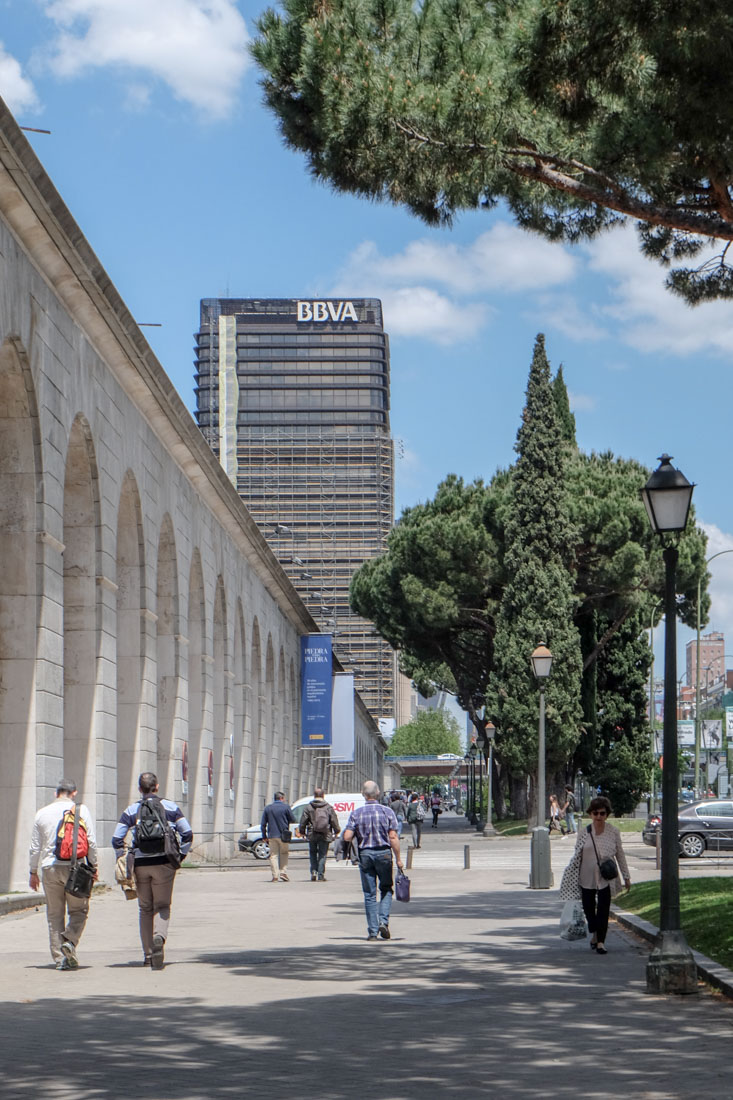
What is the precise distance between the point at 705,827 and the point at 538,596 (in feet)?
53.0

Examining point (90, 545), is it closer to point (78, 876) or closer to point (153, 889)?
point (78, 876)

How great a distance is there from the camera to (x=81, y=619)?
25266 millimetres

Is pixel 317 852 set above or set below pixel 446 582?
below

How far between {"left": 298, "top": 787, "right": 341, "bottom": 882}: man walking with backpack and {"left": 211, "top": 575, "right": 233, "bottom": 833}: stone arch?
12617 mm

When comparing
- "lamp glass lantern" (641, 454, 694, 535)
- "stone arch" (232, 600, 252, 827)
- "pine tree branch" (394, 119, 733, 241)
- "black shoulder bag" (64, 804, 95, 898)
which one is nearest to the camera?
"lamp glass lantern" (641, 454, 694, 535)

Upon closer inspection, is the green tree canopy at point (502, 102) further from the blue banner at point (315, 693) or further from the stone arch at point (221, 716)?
the blue banner at point (315, 693)

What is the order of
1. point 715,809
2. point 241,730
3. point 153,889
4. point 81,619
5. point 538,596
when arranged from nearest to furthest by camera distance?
point 153,889 → point 81,619 → point 715,809 → point 241,730 → point 538,596

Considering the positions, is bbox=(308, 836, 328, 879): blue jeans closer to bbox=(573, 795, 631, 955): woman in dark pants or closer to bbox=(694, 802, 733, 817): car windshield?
bbox=(694, 802, 733, 817): car windshield

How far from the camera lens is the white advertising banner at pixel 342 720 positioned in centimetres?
5941

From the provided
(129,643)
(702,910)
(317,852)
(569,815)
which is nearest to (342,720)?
(569,815)

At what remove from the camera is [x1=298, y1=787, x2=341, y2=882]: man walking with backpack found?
92.5 feet

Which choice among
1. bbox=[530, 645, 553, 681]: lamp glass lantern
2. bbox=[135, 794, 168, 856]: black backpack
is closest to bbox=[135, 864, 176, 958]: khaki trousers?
bbox=[135, 794, 168, 856]: black backpack

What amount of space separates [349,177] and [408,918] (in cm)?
963

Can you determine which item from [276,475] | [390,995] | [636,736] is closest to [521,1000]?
→ [390,995]
